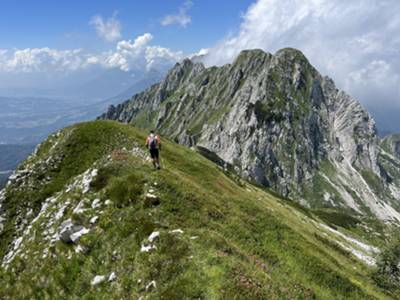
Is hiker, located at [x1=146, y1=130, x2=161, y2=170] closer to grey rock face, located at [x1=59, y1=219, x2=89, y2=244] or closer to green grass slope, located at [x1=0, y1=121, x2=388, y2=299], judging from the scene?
green grass slope, located at [x1=0, y1=121, x2=388, y2=299]

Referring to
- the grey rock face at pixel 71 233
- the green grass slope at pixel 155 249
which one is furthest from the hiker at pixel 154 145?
the grey rock face at pixel 71 233

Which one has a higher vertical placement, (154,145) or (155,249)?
(154,145)

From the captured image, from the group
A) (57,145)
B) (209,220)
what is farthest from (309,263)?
(57,145)

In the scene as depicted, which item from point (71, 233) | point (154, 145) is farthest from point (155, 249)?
point (154, 145)

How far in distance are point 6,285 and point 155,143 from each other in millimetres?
15241

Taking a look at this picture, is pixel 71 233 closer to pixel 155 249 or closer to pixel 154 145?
pixel 155 249

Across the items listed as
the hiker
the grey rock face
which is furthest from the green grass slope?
the hiker

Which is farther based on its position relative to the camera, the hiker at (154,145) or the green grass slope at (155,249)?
the hiker at (154,145)

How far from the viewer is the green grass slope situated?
57.3 feet

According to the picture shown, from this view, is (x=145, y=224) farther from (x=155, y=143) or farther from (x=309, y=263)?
(x=309, y=263)

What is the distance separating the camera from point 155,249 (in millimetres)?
19297

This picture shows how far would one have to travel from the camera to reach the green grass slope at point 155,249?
17453 mm

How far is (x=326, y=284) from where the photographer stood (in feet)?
85.6

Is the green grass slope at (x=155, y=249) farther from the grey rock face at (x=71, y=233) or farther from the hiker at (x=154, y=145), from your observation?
the hiker at (x=154, y=145)
